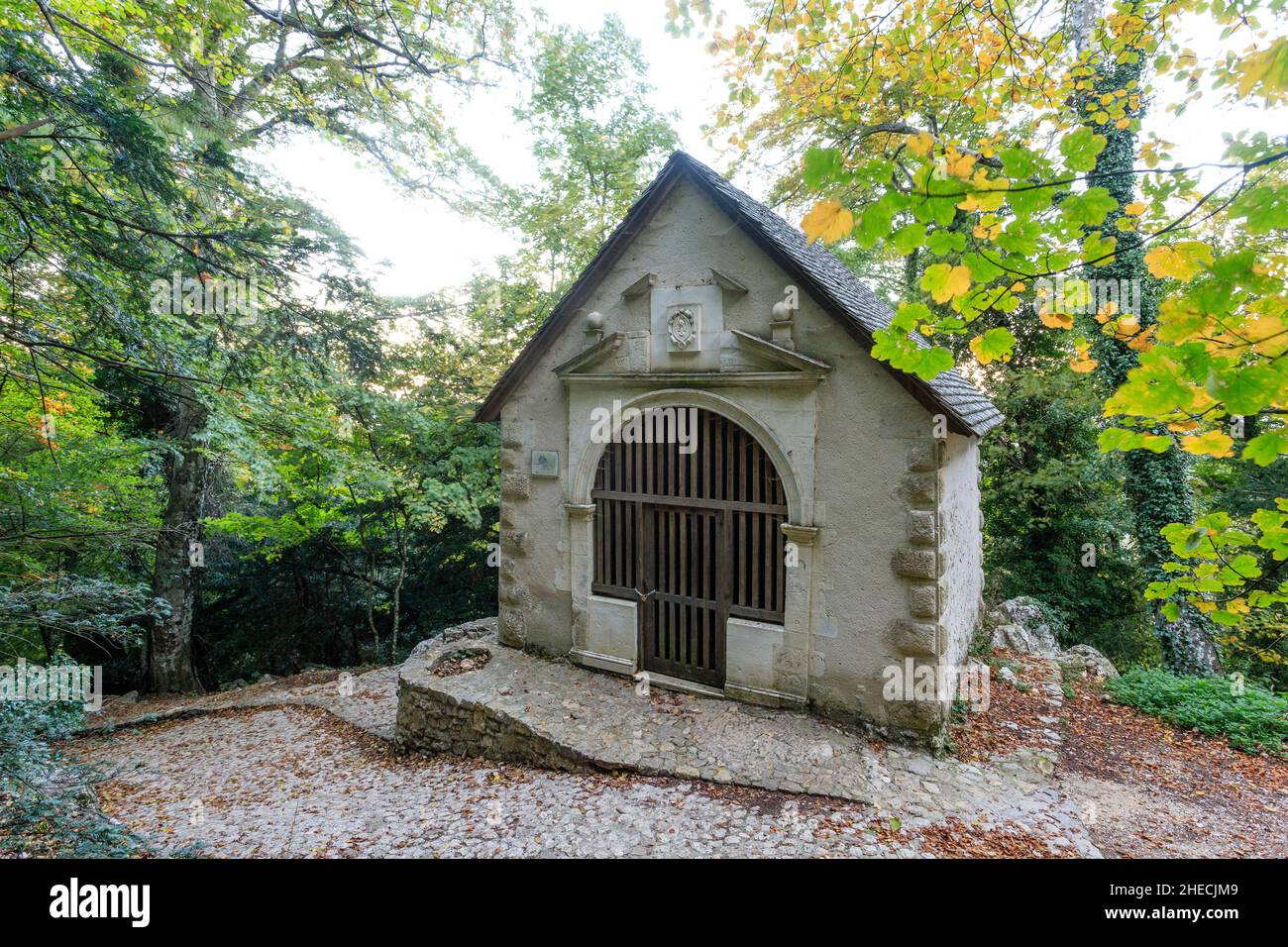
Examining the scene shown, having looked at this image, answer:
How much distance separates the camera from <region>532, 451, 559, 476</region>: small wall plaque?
6.87 m

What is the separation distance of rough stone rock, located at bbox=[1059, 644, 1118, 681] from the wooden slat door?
5393 millimetres

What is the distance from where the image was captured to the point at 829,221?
6.31 feet

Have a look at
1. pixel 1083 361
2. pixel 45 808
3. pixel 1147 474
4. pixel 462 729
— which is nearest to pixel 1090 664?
pixel 1147 474

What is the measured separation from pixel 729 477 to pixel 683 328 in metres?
1.72

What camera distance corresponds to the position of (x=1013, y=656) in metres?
7.81

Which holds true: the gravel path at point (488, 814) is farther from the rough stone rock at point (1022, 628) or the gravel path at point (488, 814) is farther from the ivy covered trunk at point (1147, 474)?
the ivy covered trunk at point (1147, 474)

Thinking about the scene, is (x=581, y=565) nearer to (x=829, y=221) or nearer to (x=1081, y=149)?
(x=829, y=221)

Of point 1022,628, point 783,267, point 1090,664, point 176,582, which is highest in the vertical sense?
point 783,267

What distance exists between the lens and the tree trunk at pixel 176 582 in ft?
33.2

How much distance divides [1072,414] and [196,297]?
14579 mm

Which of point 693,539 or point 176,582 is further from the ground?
point 693,539
